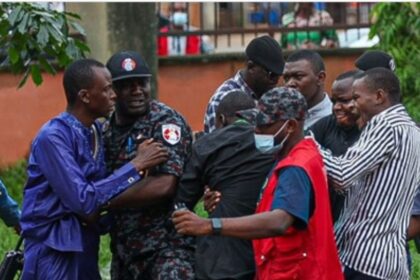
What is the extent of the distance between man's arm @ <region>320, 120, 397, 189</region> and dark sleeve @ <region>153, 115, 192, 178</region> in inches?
34.8

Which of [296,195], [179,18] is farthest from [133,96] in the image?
[179,18]

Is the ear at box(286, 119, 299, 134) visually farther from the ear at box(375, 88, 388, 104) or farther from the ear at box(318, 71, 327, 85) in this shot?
the ear at box(318, 71, 327, 85)

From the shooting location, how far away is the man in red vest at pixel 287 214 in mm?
6738

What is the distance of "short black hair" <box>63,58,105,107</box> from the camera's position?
306 inches

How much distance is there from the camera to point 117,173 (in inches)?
301

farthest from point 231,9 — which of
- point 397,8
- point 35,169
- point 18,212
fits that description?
point 35,169

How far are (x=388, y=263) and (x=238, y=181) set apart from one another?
32.8 inches

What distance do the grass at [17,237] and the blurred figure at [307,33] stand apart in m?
3.54

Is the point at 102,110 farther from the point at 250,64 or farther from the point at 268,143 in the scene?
the point at 250,64

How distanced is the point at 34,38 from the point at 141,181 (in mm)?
1946

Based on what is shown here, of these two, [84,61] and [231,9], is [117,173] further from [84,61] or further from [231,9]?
[231,9]

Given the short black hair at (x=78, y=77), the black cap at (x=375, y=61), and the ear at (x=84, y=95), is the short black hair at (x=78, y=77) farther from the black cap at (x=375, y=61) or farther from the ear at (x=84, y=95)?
the black cap at (x=375, y=61)

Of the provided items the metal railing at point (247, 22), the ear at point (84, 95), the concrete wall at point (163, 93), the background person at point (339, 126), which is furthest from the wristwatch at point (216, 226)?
the metal railing at point (247, 22)

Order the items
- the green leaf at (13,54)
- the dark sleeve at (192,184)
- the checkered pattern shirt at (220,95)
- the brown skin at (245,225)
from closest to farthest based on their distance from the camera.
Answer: the brown skin at (245,225) < the dark sleeve at (192,184) < the checkered pattern shirt at (220,95) < the green leaf at (13,54)
